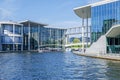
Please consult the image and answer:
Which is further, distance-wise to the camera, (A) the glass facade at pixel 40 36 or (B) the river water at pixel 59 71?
(A) the glass facade at pixel 40 36

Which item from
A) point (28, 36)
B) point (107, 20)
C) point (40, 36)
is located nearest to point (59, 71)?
point (107, 20)

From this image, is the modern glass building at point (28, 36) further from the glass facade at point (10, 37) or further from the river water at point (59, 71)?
the river water at point (59, 71)

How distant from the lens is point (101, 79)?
957 inches

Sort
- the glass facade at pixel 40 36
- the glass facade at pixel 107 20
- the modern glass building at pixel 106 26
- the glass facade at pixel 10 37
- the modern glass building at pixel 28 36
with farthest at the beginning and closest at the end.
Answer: the glass facade at pixel 40 36, the modern glass building at pixel 28 36, the glass facade at pixel 10 37, the glass facade at pixel 107 20, the modern glass building at pixel 106 26

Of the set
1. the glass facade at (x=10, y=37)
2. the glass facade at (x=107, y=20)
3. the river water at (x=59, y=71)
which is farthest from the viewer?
the glass facade at (x=10, y=37)

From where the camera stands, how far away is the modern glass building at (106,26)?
6431 centimetres

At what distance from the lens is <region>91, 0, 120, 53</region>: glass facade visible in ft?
212

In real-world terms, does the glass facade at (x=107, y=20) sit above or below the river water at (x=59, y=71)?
above

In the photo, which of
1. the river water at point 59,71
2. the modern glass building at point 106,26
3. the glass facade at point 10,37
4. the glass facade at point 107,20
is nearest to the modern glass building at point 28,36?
the glass facade at point 10,37

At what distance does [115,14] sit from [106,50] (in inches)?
304

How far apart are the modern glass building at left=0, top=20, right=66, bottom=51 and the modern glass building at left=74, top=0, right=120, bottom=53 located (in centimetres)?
5512

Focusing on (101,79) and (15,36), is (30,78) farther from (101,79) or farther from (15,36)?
(15,36)

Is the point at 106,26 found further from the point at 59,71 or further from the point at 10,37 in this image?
the point at 10,37

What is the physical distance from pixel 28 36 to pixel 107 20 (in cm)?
7272
